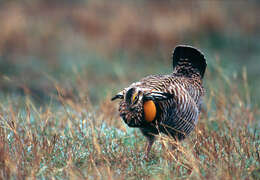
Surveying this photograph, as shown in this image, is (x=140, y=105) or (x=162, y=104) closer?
(x=140, y=105)

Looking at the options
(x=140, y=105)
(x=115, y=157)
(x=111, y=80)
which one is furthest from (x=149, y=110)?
(x=111, y=80)

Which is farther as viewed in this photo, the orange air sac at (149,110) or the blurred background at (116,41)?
the blurred background at (116,41)

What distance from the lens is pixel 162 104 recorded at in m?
3.12

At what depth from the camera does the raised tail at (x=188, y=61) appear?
12.6ft

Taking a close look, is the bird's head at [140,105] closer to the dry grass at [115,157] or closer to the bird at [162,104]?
the bird at [162,104]

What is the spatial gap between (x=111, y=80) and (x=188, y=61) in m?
3.83

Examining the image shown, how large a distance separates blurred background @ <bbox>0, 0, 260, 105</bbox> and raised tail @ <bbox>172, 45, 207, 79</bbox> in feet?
9.77

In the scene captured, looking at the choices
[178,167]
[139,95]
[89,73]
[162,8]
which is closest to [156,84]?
[139,95]

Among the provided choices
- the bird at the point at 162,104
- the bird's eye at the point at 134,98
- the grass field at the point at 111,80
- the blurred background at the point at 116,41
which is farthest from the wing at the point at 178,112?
the blurred background at the point at 116,41

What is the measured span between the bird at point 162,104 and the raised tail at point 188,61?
0.20 feet

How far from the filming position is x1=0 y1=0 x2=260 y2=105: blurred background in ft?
25.4

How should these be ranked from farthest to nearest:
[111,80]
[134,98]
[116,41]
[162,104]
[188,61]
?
[116,41], [111,80], [188,61], [162,104], [134,98]

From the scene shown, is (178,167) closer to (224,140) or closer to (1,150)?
(224,140)

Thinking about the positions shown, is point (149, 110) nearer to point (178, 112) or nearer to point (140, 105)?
point (140, 105)
